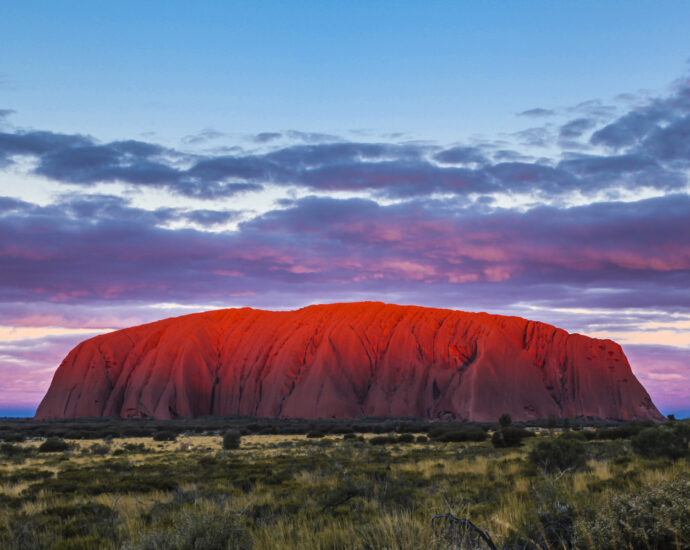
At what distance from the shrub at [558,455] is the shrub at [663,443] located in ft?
12.6

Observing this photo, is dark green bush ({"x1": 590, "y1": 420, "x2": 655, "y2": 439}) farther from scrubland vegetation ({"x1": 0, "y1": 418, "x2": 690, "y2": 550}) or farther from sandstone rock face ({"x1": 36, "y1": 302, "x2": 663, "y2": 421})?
sandstone rock face ({"x1": 36, "y1": 302, "x2": 663, "y2": 421})

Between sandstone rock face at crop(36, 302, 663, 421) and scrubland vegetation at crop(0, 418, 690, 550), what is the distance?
204 feet

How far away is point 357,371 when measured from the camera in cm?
9525

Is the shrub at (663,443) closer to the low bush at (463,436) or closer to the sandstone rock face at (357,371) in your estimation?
the low bush at (463,436)

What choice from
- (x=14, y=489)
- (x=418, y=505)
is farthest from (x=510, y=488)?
(x=14, y=489)

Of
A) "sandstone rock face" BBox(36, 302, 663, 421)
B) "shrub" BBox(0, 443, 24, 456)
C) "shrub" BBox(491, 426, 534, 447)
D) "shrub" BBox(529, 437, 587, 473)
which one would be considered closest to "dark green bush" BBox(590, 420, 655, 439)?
"shrub" BBox(491, 426, 534, 447)

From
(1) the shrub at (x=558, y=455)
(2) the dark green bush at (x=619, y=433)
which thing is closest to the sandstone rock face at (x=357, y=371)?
(2) the dark green bush at (x=619, y=433)

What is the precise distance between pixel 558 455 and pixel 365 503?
10932 mm

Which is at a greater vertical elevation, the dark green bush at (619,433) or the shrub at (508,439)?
the shrub at (508,439)

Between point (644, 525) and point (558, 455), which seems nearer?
point (644, 525)

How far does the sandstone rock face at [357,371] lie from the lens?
88375mm

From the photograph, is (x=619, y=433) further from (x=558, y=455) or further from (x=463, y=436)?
(x=558, y=455)

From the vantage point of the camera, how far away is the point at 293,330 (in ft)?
355

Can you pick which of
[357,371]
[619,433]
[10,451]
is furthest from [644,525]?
[357,371]
